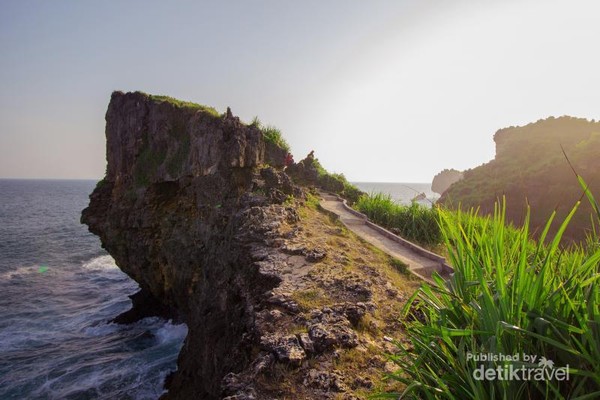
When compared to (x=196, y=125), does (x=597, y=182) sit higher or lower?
lower

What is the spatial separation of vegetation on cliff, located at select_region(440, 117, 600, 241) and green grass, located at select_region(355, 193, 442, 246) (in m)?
5.02

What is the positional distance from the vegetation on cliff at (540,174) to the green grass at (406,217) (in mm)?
5020

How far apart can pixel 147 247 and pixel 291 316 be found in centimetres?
1603

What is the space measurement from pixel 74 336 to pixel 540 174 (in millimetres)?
47887

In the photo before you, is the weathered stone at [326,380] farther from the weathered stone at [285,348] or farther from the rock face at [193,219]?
the rock face at [193,219]

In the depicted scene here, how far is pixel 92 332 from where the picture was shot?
19219 mm

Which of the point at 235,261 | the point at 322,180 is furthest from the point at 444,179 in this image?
the point at 235,261

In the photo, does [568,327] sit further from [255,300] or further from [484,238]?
[255,300]

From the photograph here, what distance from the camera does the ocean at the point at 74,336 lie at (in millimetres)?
13906

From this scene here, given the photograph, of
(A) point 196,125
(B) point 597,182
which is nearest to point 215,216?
(A) point 196,125

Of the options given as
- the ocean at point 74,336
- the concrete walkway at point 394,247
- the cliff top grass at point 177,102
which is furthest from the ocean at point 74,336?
the cliff top grass at point 177,102

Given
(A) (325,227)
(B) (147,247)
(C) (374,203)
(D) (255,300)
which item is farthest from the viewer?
(B) (147,247)

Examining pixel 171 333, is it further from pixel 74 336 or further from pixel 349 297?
pixel 349 297

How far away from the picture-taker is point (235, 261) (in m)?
9.26
